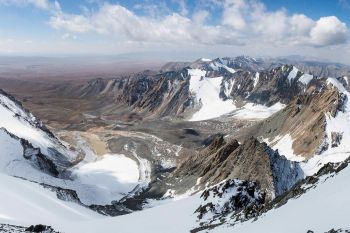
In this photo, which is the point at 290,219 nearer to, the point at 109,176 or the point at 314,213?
the point at 314,213

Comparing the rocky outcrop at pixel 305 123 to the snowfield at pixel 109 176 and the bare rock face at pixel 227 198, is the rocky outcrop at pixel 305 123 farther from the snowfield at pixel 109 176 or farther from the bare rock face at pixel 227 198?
the bare rock face at pixel 227 198

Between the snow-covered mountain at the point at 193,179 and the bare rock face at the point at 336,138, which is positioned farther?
the bare rock face at the point at 336,138

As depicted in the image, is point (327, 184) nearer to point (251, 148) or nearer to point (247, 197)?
point (247, 197)

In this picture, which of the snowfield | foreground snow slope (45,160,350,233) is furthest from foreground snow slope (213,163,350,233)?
Answer: the snowfield

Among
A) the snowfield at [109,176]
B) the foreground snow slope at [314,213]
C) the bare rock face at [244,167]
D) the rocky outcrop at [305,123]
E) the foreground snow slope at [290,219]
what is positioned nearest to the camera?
the foreground snow slope at [314,213]

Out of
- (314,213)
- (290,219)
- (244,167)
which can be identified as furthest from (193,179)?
(314,213)

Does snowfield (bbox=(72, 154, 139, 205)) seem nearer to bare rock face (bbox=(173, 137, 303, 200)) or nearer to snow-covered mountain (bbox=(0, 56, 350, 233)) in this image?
snow-covered mountain (bbox=(0, 56, 350, 233))

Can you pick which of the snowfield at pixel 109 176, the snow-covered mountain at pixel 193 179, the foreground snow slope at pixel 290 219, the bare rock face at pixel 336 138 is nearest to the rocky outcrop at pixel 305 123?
the bare rock face at pixel 336 138

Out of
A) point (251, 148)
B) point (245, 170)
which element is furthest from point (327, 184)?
point (251, 148)
